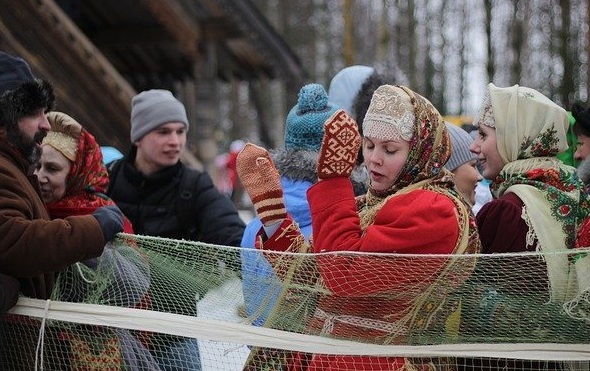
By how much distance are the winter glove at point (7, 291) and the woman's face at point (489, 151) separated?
169 centimetres

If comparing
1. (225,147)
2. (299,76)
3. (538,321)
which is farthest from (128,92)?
(225,147)

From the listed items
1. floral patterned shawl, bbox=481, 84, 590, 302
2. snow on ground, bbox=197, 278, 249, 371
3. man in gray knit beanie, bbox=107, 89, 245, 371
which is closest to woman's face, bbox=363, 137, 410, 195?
floral patterned shawl, bbox=481, 84, 590, 302

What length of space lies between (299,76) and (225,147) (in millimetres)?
21775

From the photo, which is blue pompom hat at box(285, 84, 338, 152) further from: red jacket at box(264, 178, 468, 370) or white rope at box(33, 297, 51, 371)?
white rope at box(33, 297, 51, 371)

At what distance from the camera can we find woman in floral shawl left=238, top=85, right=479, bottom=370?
275 cm

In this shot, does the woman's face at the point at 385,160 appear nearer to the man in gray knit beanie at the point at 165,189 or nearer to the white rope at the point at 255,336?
the white rope at the point at 255,336

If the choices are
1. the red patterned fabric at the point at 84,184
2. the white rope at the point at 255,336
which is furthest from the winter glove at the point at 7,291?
the red patterned fabric at the point at 84,184

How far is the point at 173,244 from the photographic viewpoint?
321 cm

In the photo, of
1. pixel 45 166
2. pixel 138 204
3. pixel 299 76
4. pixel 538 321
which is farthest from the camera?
pixel 299 76

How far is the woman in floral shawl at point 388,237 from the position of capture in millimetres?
2746

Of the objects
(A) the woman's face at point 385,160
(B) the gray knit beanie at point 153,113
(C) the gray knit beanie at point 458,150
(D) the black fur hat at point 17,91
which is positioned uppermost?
(D) the black fur hat at point 17,91

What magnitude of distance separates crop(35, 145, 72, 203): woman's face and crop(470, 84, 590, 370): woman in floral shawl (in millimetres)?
1644

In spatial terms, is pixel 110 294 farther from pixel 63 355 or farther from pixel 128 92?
pixel 128 92

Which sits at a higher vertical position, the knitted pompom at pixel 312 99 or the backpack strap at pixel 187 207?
the knitted pompom at pixel 312 99
